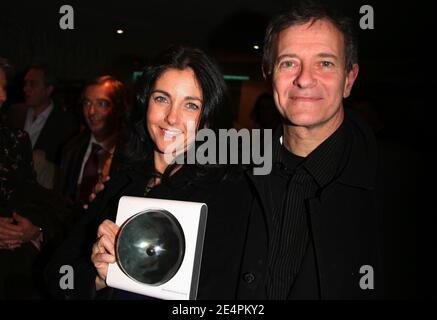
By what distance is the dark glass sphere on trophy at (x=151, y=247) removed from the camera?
1058mm

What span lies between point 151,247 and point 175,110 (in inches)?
18.5

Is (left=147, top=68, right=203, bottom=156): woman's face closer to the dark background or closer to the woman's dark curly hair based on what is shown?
the woman's dark curly hair

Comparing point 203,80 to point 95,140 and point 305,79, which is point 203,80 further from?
point 95,140

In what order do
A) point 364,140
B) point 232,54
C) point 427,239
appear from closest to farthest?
1. point 427,239
2. point 364,140
3. point 232,54

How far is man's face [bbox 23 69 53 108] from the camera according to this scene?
3301 millimetres

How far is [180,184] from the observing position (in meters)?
1.33

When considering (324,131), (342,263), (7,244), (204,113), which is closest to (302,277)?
(342,263)

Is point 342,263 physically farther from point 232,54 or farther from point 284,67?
point 232,54

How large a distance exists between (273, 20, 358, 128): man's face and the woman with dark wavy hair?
232 mm

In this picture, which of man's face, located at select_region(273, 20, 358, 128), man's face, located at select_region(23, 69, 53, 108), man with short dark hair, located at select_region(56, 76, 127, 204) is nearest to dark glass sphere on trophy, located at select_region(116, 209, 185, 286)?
man's face, located at select_region(273, 20, 358, 128)

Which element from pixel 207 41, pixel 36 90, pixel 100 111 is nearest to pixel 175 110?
pixel 100 111

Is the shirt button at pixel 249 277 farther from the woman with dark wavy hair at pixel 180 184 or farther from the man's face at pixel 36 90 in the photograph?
the man's face at pixel 36 90

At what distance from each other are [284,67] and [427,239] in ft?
2.21

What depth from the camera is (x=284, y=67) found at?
130 cm
